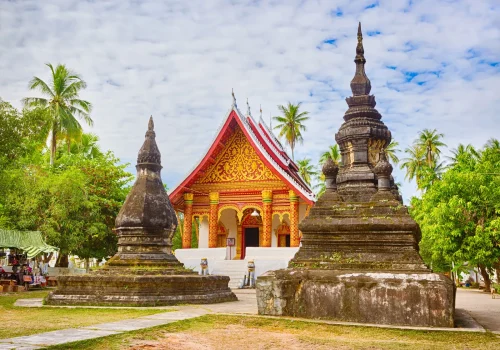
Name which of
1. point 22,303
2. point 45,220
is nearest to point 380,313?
point 22,303

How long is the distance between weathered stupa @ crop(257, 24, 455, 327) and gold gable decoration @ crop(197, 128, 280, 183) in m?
14.1

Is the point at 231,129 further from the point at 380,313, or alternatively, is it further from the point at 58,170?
the point at 380,313

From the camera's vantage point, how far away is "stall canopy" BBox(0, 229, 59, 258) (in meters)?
17.3

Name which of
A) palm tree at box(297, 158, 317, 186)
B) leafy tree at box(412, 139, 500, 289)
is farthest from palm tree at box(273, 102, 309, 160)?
leafy tree at box(412, 139, 500, 289)

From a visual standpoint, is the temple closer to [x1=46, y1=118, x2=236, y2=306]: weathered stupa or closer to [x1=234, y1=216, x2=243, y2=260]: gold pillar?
[x1=234, y1=216, x2=243, y2=260]: gold pillar

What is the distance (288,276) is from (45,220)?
52.3ft

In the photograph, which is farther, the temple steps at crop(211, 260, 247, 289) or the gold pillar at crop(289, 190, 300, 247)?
the gold pillar at crop(289, 190, 300, 247)

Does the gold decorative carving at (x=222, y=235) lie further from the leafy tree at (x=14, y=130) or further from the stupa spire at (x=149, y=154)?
the stupa spire at (x=149, y=154)

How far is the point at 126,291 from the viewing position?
10281 millimetres

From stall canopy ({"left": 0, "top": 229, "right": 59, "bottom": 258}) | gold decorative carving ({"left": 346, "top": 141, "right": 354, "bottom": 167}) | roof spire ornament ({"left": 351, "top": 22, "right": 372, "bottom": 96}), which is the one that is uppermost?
roof spire ornament ({"left": 351, "top": 22, "right": 372, "bottom": 96})

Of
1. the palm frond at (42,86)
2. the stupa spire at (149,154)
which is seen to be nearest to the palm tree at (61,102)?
the palm frond at (42,86)

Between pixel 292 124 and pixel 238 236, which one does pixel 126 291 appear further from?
pixel 292 124

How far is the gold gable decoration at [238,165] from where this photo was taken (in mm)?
23969

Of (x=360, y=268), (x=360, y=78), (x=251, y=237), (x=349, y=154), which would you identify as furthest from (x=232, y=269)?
(x=360, y=268)
